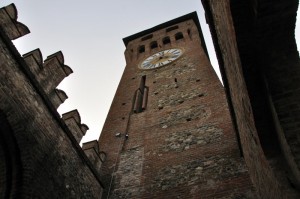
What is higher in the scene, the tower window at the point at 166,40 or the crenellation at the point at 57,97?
the crenellation at the point at 57,97

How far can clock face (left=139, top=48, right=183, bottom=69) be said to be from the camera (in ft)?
47.1

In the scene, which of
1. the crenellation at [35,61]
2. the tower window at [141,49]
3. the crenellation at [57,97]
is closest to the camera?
the crenellation at [35,61]

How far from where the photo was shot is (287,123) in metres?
3.20

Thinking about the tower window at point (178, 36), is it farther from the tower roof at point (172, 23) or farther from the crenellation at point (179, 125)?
the crenellation at point (179, 125)

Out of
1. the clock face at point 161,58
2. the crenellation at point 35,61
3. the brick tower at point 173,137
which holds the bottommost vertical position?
the clock face at point 161,58

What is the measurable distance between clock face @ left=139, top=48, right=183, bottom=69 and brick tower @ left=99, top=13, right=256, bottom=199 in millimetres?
69

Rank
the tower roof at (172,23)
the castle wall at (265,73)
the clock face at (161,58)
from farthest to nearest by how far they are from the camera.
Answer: the tower roof at (172,23)
the clock face at (161,58)
the castle wall at (265,73)

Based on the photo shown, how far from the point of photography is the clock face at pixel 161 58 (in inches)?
566

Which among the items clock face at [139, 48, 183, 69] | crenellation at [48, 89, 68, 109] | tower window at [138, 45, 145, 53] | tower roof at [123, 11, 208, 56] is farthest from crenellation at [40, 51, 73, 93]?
tower roof at [123, 11, 208, 56]

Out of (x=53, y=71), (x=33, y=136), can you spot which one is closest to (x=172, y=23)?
(x=53, y=71)

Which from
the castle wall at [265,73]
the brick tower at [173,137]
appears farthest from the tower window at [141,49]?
the castle wall at [265,73]

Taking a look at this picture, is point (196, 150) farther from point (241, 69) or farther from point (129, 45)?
point (129, 45)

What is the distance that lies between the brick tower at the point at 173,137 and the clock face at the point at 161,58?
0.07 meters

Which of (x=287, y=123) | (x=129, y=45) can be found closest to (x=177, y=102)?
(x=287, y=123)
